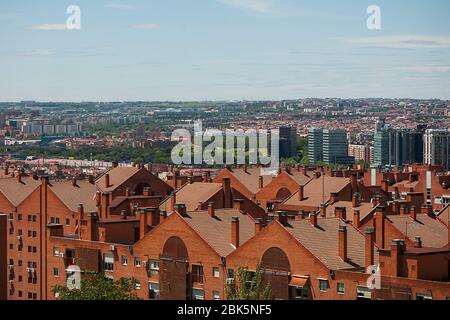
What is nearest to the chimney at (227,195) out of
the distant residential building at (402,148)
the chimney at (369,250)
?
the chimney at (369,250)

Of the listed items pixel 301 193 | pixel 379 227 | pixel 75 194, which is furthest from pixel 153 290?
pixel 75 194

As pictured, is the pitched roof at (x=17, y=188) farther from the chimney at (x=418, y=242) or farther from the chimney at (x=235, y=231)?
the chimney at (x=418, y=242)

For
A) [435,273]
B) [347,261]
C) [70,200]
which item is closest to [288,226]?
[347,261]

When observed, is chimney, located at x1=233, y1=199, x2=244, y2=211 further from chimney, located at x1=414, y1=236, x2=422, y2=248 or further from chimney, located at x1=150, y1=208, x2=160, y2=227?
chimney, located at x1=414, y1=236, x2=422, y2=248

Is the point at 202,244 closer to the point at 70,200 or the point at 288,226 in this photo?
the point at 288,226

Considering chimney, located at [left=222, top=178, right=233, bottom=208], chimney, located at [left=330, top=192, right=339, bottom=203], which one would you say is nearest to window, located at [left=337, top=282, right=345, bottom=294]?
chimney, located at [left=330, top=192, right=339, bottom=203]
